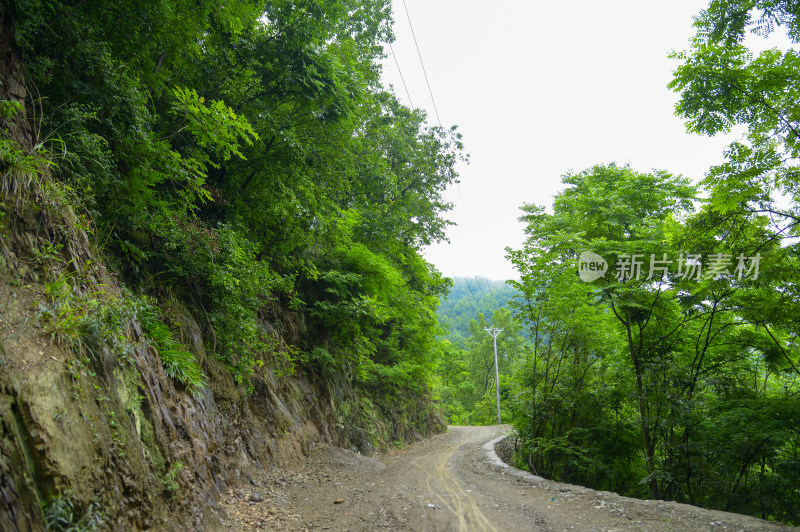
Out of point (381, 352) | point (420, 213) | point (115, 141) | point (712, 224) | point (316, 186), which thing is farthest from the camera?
point (420, 213)

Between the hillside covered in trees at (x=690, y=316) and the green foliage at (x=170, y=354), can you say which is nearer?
the green foliage at (x=170, y=354)

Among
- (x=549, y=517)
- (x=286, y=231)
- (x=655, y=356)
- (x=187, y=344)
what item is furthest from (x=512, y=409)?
(x=187, y=344)

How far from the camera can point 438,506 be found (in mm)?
6707

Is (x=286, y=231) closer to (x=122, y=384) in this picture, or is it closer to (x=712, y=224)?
(x=122, y=384)

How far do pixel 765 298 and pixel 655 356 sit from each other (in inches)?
120

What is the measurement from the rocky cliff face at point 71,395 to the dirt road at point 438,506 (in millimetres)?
988

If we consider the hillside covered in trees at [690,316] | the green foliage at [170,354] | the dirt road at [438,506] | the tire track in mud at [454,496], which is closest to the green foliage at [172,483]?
the dirt road at [438,506]

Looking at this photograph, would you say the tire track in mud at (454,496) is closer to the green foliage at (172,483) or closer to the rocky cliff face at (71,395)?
the rocky cliff face at (71,395)

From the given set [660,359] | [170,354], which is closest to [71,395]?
[170,354]

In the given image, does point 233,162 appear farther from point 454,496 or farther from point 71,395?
point 454,496

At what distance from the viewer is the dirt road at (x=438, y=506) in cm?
550

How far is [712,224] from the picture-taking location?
721 centimetres

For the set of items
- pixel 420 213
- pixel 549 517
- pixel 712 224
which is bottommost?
pixel 549 517

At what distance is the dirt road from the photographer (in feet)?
18.0
